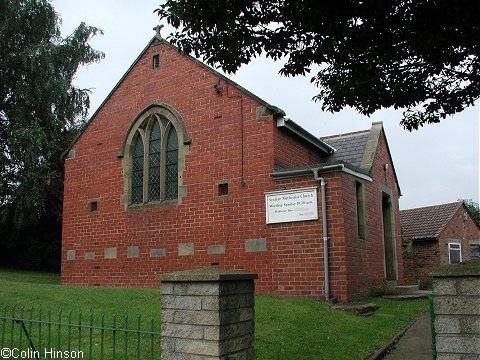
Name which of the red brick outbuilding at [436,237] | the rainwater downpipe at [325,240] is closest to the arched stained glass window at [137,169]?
the rainwater downpipe at [325,240]

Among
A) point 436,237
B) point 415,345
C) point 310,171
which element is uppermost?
point 310,171

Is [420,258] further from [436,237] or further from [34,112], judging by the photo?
[34,112]

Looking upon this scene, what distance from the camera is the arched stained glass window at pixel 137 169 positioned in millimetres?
15680

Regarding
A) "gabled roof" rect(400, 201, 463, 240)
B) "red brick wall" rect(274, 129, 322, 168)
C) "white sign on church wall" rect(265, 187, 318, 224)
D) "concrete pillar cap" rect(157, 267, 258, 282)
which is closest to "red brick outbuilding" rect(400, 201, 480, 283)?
"gabled roof" rect(400, 201, 463, 240)

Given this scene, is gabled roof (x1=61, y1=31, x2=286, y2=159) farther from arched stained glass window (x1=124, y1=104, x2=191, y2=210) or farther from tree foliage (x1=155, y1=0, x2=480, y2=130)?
tree foliage (x1=155, y1=0, x2=480, y2=130)

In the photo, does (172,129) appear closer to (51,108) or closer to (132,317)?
(132,317)

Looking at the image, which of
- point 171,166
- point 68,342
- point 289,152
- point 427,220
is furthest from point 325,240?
point 427,220

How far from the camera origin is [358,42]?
6605mm

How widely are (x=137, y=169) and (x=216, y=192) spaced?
3.38 metres

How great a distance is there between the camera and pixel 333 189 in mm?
11984

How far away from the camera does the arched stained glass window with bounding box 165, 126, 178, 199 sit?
14953 millimetres

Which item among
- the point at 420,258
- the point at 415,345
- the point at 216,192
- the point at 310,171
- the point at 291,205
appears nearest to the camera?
the point at 415,345

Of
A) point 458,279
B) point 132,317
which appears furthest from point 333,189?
point 458,279

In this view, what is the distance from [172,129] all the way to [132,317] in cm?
787
